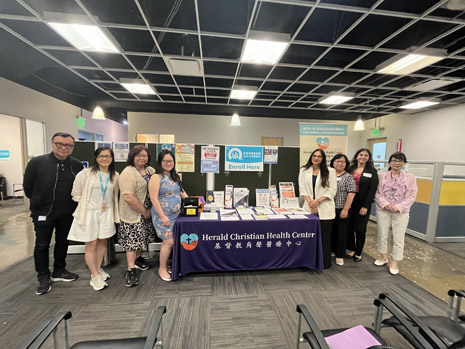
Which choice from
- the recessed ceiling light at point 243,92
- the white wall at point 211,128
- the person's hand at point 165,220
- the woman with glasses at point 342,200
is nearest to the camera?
the person's hand at point 165,220

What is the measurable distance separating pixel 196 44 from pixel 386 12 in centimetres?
241

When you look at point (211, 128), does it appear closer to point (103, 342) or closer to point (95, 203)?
point (95, 203)

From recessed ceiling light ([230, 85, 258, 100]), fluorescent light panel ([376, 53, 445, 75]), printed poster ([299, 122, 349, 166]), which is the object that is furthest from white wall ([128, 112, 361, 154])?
printed poster ([299, 122, 349, 166])

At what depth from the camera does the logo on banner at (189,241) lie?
6.99 ft

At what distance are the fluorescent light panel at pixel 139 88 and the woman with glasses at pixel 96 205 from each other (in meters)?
3.45

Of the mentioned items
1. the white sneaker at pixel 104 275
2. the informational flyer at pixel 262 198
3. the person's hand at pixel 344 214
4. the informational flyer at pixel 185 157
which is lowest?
the white sneaker at pixel 104 275

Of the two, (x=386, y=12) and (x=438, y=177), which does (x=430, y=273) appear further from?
(x=386, y=12)

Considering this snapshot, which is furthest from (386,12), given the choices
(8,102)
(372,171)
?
(8,102)

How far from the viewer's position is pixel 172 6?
2402mm

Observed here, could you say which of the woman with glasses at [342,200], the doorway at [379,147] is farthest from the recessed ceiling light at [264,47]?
the doorway at [379,147]

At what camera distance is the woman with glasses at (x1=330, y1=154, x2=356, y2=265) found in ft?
8.29

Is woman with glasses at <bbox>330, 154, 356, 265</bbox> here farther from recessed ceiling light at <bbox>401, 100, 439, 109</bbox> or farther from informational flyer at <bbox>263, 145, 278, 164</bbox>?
recessed ceiling light at <bbox>401, 100, 439, 109</bbox>

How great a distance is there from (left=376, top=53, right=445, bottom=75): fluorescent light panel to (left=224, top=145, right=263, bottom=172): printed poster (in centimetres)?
276

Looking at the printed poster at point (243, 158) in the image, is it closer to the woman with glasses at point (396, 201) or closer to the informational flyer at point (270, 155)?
the informational flyer at point (270, 155)
